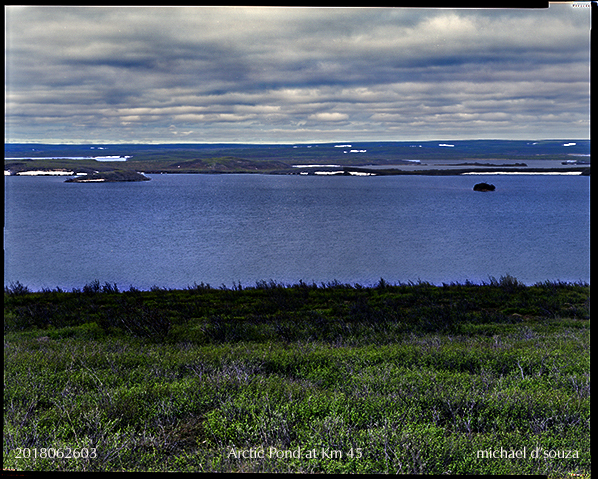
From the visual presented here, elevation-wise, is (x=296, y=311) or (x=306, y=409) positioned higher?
(x=306, y=409)

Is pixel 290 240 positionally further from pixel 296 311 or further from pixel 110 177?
pixel 110 177

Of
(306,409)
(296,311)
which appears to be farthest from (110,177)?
(306,409)

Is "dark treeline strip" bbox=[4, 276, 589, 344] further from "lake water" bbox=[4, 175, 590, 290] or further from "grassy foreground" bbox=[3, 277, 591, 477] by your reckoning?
"lake water" bbox=[4, 175, 590, 290]

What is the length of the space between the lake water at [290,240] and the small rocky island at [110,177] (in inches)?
1974

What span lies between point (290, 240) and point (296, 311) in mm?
44641

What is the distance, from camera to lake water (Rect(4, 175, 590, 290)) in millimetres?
39938

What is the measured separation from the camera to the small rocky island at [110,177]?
169 meters

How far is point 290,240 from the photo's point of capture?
6019 centimetres

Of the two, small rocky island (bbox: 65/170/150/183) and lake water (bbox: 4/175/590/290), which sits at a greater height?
small rocky island (bbox: 65/170/150/183)

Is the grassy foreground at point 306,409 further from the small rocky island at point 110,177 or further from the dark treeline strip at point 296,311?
the small rocky island at point 110,177

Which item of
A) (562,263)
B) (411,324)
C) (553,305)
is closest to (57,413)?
(411,324)

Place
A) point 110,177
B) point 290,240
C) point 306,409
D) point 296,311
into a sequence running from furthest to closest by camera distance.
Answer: point 110,177 < point 290,240 < point 296,311 < point 306,409

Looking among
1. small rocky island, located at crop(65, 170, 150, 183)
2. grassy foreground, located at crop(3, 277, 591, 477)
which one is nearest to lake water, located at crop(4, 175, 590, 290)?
grassy foreground, located at crop(3, 277, 591, 477)

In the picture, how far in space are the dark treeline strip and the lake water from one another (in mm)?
3920
